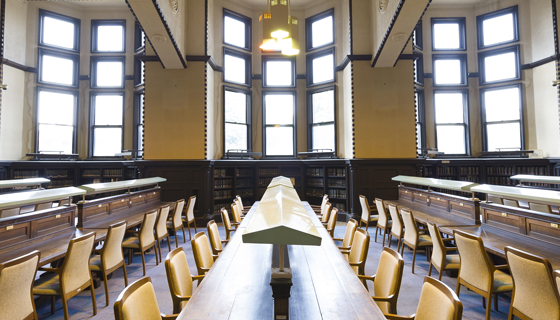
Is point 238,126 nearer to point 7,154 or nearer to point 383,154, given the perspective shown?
point 383,154

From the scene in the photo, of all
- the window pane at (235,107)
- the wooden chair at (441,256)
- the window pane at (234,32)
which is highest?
the window pane at (234,32)

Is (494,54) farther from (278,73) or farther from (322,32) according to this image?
(278,73)

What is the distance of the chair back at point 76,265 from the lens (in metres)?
2.27

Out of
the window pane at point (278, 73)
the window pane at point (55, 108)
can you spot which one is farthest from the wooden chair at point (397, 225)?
the window pane at point (55, 108)

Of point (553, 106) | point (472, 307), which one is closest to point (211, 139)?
point (472, 307)

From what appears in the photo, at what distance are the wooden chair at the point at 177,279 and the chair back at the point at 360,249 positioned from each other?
146cm

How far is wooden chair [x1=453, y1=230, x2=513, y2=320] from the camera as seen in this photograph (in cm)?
224

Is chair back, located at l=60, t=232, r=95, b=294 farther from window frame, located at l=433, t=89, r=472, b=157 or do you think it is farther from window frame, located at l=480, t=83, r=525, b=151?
window frame, located at l=480, t=83, r=525, b=151

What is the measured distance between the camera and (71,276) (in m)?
2.34

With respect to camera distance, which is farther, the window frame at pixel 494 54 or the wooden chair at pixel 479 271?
the window frame at pixel 494 54

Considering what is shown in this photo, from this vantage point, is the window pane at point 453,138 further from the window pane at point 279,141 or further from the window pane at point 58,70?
the window pane at point 58,70

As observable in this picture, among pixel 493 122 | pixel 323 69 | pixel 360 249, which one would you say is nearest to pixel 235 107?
pixel 323 69

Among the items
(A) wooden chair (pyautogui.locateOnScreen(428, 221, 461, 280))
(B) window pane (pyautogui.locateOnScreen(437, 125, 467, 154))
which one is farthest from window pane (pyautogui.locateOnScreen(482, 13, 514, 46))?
(A) wooden chair (pyautogui.locateOnScreen(428, 221, 461, 280))

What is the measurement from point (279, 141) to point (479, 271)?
628 centimetres
